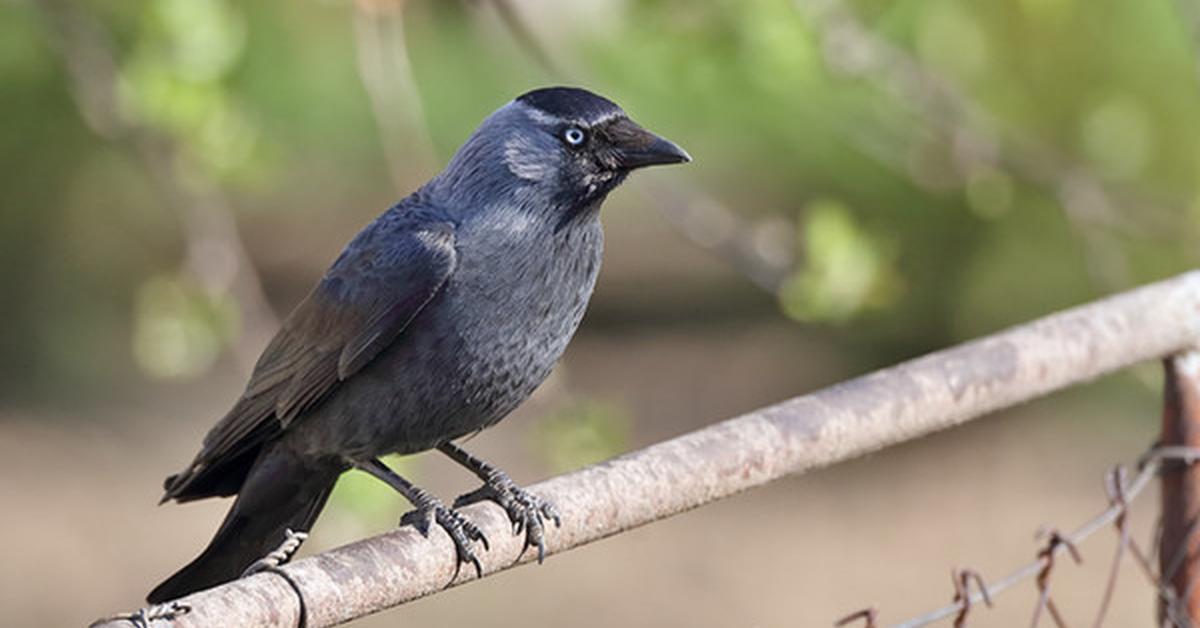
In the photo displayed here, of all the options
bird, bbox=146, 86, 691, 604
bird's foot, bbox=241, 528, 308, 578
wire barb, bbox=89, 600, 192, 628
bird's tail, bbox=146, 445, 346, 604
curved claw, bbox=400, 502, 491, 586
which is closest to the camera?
wire barb, bbox=89, 600, 192, 628

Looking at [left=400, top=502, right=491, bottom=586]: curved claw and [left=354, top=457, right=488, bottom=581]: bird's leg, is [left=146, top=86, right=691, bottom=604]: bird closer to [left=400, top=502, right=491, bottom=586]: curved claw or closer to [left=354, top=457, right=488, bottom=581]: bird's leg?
[left=354, top=457, right=488, bottom=581]: bird's leg

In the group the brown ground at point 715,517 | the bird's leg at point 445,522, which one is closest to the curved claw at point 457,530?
the bird's leg at point 445,522

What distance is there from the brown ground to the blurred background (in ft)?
0.05

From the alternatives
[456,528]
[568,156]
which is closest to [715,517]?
[568,156]

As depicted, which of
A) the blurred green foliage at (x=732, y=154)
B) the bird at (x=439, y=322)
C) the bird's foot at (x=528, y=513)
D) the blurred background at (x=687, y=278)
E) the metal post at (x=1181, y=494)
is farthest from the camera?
the blurred background at (x=687, y=278)

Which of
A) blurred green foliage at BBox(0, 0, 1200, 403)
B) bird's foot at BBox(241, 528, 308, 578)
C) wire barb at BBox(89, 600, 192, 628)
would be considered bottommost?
wire barb at BBox(89, 600, 192, 628)

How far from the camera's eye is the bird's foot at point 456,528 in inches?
100

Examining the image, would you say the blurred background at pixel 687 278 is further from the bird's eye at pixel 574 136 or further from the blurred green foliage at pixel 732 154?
the bird's eye at pixel 574 136

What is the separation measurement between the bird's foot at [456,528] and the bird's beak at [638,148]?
27.4 inches

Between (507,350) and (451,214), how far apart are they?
28 cm

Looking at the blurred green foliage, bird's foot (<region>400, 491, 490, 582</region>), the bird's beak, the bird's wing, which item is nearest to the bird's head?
the bird's beak

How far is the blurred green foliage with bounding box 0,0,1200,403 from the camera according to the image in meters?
5.70

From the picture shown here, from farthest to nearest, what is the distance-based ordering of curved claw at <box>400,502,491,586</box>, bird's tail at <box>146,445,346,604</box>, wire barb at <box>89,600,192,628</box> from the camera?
1. bird's tail at <box>146,445,346,604</box>
2. curved claw at <box>400,502,491,586</box>
3. wire barb at <box>89,600,192,628</box>

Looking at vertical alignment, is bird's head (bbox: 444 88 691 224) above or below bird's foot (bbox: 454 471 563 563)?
above
